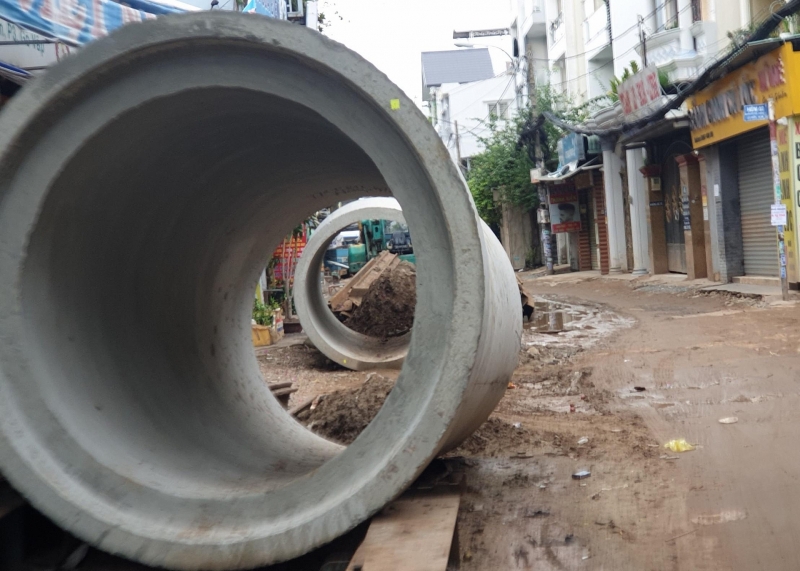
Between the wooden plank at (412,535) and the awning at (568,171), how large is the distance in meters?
22.8

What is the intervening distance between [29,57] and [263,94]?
6.41 metres

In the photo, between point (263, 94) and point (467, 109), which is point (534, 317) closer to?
point (263, 94)

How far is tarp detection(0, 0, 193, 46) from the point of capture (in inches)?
283

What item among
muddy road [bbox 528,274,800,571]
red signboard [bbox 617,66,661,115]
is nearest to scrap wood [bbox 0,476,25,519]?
muddy road [bbox 528,274,800,571]

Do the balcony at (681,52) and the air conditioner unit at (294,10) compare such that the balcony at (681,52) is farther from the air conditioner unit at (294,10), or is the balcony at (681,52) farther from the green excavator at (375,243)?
the green excavator at (375,243)

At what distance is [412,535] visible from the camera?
3.28 m

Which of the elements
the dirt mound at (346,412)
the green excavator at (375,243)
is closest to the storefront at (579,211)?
the green excavator at (375,243)

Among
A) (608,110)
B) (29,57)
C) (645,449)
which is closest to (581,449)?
(645,449)

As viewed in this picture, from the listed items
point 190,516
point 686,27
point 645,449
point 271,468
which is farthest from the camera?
point 686,27

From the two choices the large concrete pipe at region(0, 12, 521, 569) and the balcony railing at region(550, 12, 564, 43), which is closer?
the large concrete pipe at region(0, 12, 521, 569)

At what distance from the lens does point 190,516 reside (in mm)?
3455

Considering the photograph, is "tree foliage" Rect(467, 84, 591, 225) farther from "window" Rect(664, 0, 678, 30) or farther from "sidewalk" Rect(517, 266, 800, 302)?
"window" Rect(664, 0, 678, 30)

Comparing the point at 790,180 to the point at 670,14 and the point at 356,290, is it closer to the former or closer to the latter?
the point at 356,290

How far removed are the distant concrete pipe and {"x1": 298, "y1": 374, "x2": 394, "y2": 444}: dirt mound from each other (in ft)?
10.00
